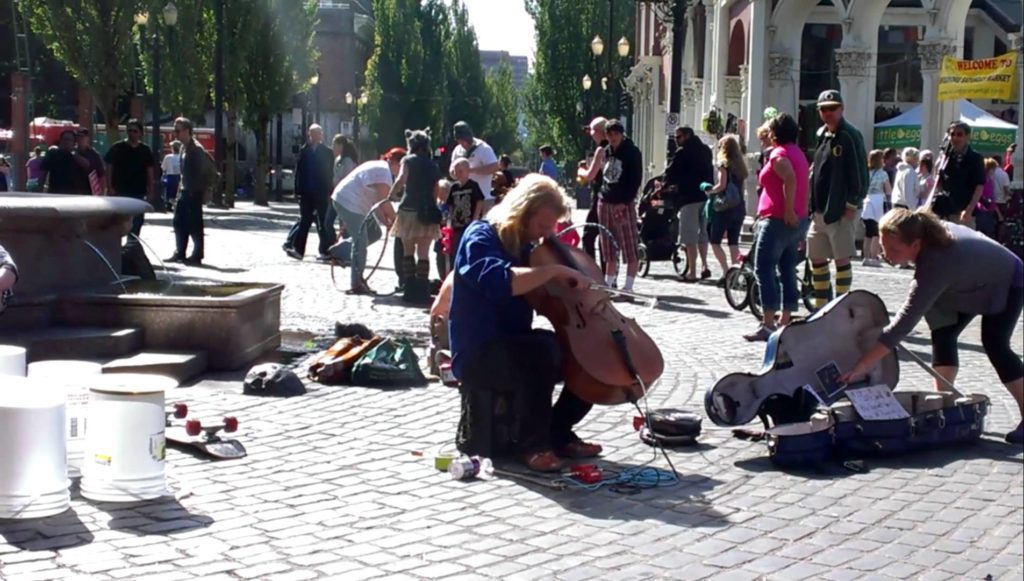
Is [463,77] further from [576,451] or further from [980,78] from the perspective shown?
[576,451]

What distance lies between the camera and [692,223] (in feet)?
54.9

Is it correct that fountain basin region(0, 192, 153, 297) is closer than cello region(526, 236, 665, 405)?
No

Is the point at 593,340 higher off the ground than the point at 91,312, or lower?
higher

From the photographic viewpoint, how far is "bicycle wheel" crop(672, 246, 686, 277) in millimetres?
18156

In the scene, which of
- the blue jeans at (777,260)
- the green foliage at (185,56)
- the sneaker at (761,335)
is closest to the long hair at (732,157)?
the blue jeans at (777,260)

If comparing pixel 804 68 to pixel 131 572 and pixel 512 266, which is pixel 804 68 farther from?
pixel 131 572

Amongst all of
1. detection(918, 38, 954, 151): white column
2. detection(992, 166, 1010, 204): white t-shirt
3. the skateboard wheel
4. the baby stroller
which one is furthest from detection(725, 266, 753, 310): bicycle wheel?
detection(918, 38, 954, 151): white column

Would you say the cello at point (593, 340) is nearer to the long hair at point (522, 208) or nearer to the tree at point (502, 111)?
the long hair at point (522, 208)

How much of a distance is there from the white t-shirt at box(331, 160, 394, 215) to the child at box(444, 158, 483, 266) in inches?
60.3

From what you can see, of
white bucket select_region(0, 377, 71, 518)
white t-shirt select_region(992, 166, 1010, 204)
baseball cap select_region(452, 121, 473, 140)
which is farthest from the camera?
white t-shirt select_region(992, 166, 1010, 204)

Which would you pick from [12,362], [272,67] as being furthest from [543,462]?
[272,67]

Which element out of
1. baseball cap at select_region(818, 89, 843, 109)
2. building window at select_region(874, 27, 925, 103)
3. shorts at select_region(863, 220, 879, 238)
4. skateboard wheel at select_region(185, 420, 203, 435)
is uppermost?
building window at select_region(874, 27, 925, 103)

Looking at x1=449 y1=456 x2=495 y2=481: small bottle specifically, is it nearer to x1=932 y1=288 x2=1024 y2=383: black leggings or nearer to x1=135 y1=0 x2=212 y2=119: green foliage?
x1=932 y1=288 x2=1024 y2=383: black leggings

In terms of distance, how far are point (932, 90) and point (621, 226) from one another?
46.4 ft
